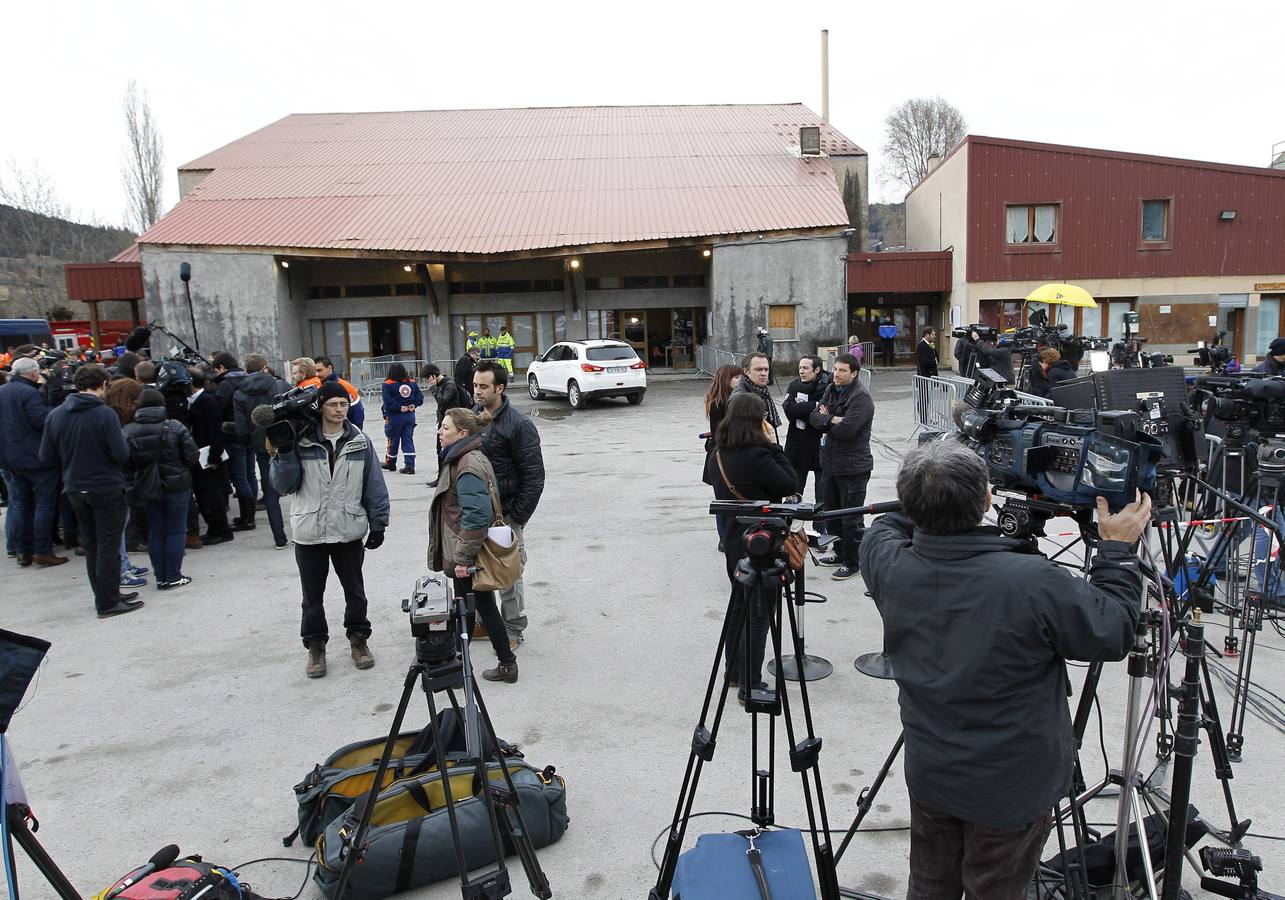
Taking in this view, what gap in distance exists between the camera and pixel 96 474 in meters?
6.20

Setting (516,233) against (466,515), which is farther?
(516,233)

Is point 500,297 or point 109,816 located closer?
point 109,816

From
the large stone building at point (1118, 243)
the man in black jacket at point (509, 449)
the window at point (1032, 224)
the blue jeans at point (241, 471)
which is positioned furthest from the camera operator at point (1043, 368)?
the window at point (1032, 224)

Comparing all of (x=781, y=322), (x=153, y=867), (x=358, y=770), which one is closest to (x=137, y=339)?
(x=358, y=770)

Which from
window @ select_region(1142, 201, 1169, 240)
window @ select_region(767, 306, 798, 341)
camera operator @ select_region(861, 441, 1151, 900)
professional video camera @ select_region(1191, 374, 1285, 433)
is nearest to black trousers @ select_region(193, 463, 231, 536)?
camera operator @ select_region(861, 441, 1151, 900)

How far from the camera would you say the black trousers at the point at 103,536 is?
6.22 m

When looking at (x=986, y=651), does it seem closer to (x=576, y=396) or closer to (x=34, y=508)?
(x=34, y=508)

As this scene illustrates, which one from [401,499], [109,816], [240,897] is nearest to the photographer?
[240,897]

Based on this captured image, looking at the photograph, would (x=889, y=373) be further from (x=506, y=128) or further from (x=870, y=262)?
(x=506, y=128)

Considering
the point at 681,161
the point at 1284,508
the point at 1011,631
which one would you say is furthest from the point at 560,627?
the point at 681,161

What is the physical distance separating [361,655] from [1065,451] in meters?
4.37

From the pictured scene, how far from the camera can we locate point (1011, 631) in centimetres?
204

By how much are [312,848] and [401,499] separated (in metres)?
7.02

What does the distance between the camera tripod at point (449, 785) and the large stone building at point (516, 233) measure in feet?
68.0
